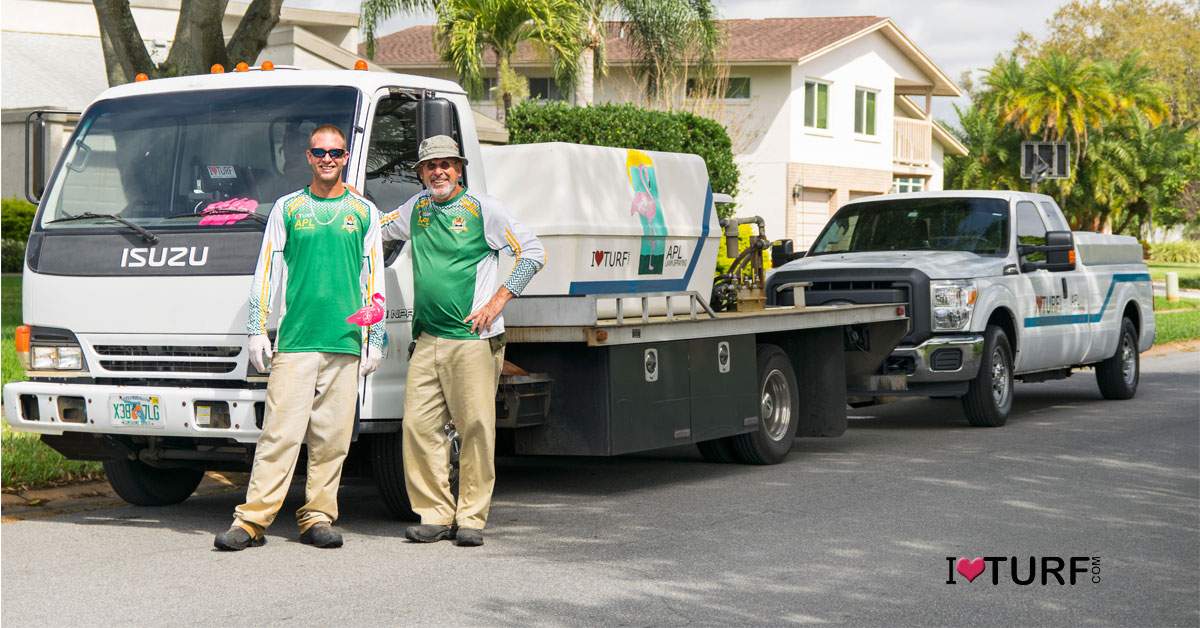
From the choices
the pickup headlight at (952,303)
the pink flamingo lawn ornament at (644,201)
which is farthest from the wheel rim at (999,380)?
the pink flamingo lawn ornament at (644,201)

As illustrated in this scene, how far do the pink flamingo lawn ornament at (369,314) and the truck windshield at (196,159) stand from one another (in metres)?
0.72

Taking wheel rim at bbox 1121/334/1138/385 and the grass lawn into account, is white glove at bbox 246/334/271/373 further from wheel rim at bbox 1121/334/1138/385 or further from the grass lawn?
wheel rim at bbox 1121/334/1138/385

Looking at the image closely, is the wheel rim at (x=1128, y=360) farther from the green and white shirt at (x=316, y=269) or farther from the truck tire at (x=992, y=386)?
the green and white shirt at (x=316, y=269)

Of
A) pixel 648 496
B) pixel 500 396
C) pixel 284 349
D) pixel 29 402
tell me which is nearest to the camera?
pixel 284 349

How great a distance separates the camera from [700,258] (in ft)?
37.0

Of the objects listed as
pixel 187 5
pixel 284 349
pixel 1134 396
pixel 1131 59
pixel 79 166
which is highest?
pixel 1131 59

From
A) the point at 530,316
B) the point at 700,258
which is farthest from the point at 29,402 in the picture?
the point at 700,258

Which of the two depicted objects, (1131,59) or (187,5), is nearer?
(187,5)

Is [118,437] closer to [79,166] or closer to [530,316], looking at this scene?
[79,166]

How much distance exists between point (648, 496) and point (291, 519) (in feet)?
7.45

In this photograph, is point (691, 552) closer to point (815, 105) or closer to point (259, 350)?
point (259, 350)

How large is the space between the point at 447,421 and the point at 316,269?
1.12 metres

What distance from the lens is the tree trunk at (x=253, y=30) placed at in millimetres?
13062

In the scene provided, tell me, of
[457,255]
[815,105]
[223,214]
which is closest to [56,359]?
[223,214]
